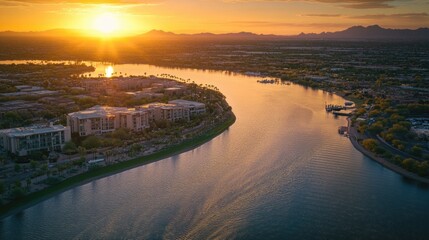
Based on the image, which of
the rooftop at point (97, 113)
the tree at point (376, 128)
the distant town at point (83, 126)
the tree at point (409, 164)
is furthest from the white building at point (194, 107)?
the tree at point (409, 164)

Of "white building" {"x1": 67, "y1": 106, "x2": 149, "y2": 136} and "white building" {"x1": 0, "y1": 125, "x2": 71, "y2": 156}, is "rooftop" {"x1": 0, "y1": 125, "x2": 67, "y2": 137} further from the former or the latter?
"white building" {"x1": 67, "y1": 106, "x2": 149, "y2": 136}

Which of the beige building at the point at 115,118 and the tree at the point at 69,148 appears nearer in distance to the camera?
the tree at the point at 69,148

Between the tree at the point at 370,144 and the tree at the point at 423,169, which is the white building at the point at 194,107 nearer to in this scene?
the tree at the point at 370,144

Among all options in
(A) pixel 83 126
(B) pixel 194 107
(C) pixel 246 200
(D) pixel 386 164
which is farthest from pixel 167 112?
(D) pixel 386 164

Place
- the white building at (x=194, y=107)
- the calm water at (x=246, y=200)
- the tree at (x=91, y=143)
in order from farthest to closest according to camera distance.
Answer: the white building at (x=194, y=107), the tree at (x=91, y=143), the calm water at (x=246, y=200)

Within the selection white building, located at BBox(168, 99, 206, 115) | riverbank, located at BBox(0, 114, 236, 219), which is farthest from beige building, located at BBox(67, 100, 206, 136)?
riverbank, located at BBox(0, 114, 236, 219)

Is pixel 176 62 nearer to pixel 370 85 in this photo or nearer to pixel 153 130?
pixel 370 85
